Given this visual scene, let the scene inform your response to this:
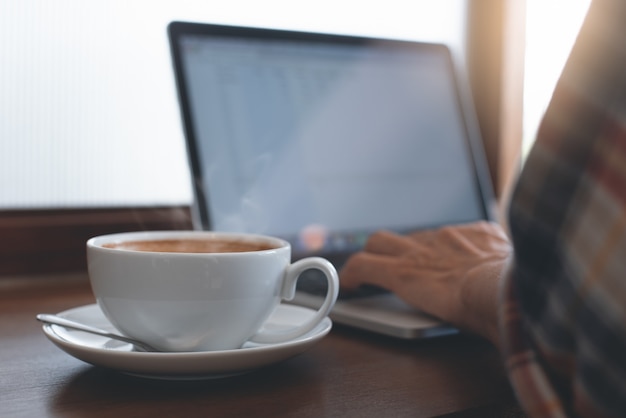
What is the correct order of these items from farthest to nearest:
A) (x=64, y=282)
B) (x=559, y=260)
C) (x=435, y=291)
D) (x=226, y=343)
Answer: (x=64, y=282), (x=435, y=291), (x=226, y=343), (x=559, y=260)

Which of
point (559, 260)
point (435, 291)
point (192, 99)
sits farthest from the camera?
point (192, 99)

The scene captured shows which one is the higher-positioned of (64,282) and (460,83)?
(460,83)

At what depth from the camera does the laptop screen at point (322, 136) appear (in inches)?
28.1

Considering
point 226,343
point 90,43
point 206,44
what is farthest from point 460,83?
point 226,343

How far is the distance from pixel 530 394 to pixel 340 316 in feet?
0.94

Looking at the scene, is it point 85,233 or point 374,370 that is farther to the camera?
point 85,233

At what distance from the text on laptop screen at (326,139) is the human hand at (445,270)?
13 centimetres

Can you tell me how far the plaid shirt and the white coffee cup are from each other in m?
0.17

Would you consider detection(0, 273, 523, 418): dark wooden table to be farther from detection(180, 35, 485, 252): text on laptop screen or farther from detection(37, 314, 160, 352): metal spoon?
detection(180, 35, 485, 252): text on laptop screen

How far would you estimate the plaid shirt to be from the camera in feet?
0.89

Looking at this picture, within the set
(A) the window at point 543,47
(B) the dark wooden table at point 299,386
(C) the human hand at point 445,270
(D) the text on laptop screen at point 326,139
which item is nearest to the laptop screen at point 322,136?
(D) the text on laptop screen at point 326,139

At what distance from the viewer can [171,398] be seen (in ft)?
1.24

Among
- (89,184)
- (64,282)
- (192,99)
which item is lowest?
(64,282)

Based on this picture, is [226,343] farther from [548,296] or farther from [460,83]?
[460,83]
